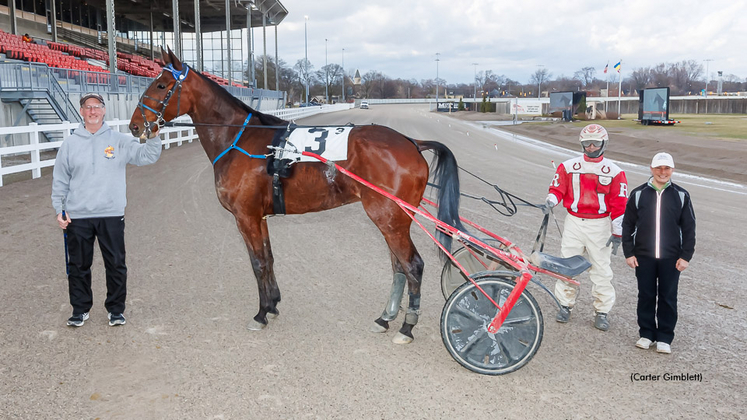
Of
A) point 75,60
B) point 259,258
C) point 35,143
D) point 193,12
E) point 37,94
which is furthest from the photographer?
point 193,12

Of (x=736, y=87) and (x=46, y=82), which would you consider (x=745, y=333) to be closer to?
(x=46, y=82)

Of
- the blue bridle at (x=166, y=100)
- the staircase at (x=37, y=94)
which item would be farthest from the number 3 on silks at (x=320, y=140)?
the staircase at (x=37, y=94)

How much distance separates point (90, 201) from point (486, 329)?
326 cm

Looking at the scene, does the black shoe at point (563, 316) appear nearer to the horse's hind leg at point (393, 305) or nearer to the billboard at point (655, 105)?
the horse's hind leg at point (393, 305)

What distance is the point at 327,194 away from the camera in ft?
16.3

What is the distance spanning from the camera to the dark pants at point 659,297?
436cm

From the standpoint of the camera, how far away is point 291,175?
4.89m

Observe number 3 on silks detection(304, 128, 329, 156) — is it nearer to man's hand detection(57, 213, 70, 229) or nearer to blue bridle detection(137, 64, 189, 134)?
blue bridle detection(137, 64, 189, 134)

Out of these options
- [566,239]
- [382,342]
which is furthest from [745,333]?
[382,342]

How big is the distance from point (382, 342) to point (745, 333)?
9.58 ft

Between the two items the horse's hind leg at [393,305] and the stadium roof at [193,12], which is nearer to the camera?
the horse's hind leg at [393,305]

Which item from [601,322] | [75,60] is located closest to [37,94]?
[75,60]

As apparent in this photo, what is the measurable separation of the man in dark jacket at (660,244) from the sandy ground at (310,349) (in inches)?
9.5

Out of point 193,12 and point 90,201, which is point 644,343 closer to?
point 90,201
